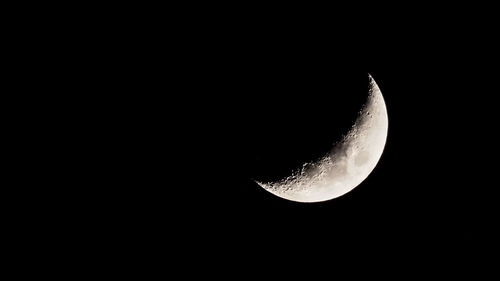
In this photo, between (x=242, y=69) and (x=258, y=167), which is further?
(x=258, y=167)

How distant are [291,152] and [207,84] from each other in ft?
2.37

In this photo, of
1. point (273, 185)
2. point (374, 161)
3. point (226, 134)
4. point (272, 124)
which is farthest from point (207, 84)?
point (374, 161)

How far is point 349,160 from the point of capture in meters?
2.31

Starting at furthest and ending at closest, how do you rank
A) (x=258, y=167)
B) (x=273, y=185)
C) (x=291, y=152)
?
1. (x=273, y=185)
2. (x=258, y=167)
3. (x=291, y=152)

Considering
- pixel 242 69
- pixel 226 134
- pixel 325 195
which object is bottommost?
pixel 325 195

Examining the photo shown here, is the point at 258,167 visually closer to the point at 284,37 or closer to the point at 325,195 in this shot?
the point at 325,195

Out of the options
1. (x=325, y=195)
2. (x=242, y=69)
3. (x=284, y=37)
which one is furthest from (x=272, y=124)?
(x=325, y=195)

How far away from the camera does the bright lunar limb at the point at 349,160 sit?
90.4 inches

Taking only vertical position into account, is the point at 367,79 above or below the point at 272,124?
above

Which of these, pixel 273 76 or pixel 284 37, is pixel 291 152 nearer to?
pixel 273 76

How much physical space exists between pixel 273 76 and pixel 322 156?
672 millimetres

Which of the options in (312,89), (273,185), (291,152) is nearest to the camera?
(312,89)

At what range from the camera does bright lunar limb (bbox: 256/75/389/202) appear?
7.53 ft

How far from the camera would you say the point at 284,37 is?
2.07 m
